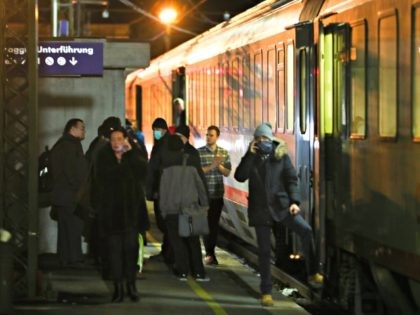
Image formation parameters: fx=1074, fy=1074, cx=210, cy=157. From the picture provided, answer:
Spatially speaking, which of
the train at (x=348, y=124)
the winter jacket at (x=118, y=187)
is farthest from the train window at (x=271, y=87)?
the winter jacket at (x=118, y=187)

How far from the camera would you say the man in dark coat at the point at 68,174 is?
12250mm

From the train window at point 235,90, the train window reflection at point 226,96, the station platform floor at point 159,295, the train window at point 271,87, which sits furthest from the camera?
the train window reflection at point 226,96

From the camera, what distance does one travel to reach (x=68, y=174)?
12.3m

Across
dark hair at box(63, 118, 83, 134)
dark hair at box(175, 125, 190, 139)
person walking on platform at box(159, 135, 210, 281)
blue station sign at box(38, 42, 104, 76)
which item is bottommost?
person walking on platform at box(159, 135, 210, 281)

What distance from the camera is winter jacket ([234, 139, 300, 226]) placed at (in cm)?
994

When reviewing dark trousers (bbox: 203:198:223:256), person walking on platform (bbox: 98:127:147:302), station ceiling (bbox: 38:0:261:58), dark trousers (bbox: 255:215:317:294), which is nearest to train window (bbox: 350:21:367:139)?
dark trousers (bbox: 255:215:317:294)

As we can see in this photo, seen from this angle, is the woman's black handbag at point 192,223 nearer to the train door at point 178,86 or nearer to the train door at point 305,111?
the train door at point 305,111

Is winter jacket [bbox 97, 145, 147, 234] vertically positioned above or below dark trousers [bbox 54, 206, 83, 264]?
above

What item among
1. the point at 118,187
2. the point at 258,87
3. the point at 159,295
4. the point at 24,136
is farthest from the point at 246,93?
the point at 118,187

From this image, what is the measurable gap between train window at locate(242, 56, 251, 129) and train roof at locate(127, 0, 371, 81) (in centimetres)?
32

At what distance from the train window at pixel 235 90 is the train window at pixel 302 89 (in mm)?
4088

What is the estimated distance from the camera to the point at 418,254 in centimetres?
743

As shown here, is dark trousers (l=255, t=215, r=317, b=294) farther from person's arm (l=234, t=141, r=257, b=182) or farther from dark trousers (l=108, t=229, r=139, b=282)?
dark trousers (l=108, t=229, r=139, b=282)

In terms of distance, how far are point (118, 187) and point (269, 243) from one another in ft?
4.96
